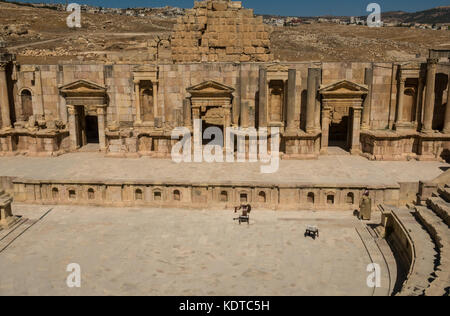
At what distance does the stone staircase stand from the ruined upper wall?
43.8 feet

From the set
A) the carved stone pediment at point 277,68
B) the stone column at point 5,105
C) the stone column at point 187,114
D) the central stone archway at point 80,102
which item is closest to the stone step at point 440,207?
the carved stone pediment at point 277,68

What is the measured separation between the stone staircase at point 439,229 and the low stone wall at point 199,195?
1.60 meters

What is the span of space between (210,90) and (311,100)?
16.9 ft

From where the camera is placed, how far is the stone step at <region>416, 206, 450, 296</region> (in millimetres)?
10000

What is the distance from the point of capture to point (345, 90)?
22.4 metres

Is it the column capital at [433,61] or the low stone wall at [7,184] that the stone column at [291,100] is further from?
the low stone wall at [7,184]

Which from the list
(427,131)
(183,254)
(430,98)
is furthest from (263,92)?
(183,254)

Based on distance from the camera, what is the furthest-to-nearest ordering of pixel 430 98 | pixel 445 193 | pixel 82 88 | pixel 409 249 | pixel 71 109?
pixel 71 109 → pixel 82 88 → pixel 430 98 → pixel 445 193 → pixel 409 249

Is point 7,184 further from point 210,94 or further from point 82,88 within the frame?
point 210,94

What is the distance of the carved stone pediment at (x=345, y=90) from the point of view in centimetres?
2225

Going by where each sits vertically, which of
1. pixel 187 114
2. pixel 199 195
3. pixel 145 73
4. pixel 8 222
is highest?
pixel 145 73

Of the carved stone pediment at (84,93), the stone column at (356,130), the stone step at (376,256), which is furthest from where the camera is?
the carved stone pediment at (84,93)
